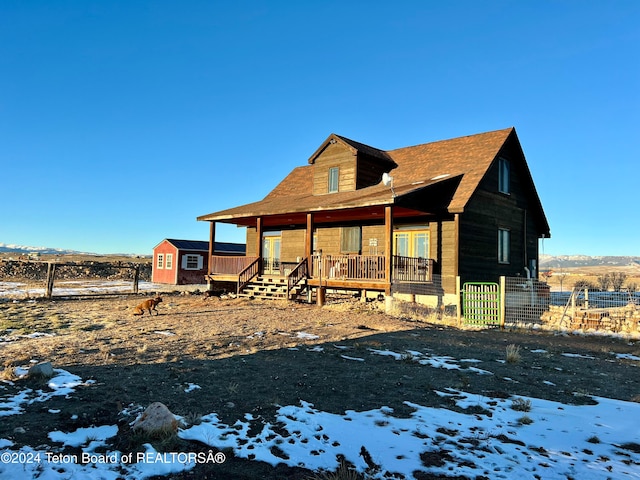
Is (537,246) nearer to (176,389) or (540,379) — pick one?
(540,379)

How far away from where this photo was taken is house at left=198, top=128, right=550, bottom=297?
1659 cm

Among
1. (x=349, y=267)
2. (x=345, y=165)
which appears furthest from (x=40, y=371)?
(x=345, y=165)

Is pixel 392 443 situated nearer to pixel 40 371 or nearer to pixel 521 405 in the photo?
pixel 521 405

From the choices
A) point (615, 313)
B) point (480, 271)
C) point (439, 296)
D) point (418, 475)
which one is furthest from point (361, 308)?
point (418, 475)

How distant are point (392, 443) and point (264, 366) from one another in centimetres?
336

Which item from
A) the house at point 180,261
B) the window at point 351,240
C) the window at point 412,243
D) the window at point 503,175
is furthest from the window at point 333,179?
the house at point 180,261

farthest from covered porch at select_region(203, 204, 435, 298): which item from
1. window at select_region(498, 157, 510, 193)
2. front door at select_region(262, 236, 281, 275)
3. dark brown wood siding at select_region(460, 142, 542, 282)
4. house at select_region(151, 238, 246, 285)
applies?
house at select_region(151, 238, 246, 285)

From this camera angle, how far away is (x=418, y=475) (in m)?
3.80

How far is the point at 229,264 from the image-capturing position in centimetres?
2100

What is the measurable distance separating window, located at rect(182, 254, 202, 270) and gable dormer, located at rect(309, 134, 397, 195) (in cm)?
2004

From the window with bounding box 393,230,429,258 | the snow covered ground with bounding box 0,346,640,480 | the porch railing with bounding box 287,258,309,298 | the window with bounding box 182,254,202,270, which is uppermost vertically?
the window with bounding box 393,230,429,258

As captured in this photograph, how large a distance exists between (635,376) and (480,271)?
10956mm

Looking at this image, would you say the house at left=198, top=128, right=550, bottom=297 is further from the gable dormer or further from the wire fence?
the wire fence

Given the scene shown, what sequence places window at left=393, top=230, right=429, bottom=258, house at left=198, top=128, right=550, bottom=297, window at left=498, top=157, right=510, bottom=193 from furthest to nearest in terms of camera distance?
1. window at left=498, top=157, right=510, bottom=193
2. window at left=393, top=230, right=429, bottom=258
3. house at left=198, top=128, right=550, bottom=297
